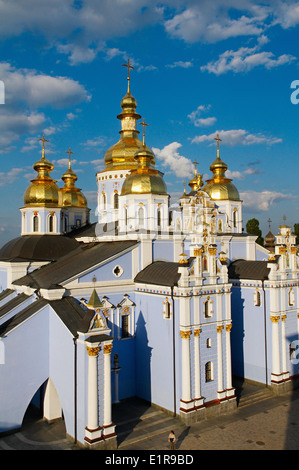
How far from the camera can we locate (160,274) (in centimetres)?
1662

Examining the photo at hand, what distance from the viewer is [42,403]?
620 inches

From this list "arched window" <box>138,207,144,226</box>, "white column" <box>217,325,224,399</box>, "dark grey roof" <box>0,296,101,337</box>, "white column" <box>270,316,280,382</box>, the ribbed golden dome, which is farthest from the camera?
the ribbed golden dome

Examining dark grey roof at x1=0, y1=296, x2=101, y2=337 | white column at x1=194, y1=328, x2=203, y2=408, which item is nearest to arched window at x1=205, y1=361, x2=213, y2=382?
white column at x1=194, y1=328, x2=203, y2=408

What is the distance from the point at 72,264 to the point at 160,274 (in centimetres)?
411

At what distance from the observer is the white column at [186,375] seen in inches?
589

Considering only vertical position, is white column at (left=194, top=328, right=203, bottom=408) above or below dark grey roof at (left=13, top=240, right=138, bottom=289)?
below

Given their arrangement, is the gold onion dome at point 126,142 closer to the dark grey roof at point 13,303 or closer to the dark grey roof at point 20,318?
the dark grey roof at point 13,303

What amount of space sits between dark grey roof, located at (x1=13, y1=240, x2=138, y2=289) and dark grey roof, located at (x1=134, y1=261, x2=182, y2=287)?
128 cm

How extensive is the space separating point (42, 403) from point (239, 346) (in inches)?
366

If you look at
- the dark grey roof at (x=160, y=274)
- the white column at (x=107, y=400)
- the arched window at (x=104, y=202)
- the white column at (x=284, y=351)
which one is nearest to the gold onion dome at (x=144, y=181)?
the dark grey roof at (x=160, y=274)

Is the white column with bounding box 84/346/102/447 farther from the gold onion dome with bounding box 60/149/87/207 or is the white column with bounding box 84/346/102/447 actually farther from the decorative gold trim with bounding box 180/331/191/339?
the gold onion dome with bounding box 60/149/87/207

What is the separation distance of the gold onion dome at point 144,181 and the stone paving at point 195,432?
9.55 metres

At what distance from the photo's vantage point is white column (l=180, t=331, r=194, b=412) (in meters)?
15.0

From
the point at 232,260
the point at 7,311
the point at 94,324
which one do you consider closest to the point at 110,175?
the point at 232,260
